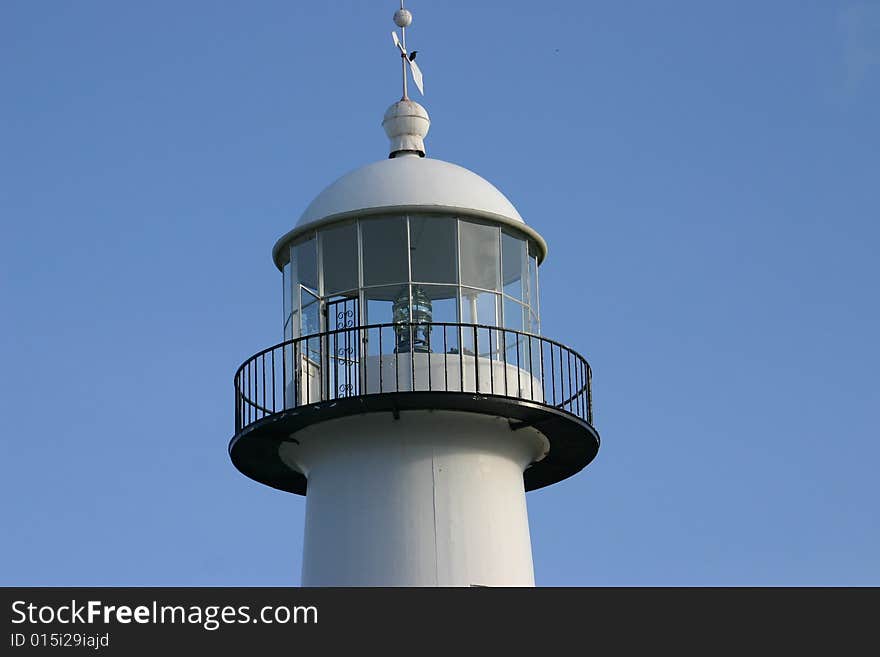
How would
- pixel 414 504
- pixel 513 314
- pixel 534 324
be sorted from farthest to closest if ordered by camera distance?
pixel 534 324 → pixel 513 314 → pixel 414 504

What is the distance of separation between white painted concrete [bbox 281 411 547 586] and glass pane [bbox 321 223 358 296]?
1728 millimetres

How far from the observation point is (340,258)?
28.0m

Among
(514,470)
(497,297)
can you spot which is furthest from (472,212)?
(514,470)

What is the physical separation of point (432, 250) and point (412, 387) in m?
1.92

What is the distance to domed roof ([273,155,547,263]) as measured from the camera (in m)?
27.6

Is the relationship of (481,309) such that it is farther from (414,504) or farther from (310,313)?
(414,504)

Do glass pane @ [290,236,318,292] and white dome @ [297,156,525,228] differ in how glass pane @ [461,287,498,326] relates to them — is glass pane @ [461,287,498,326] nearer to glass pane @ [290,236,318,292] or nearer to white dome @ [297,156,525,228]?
white dome @ [297,156,525,228]

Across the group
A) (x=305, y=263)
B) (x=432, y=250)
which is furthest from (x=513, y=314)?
(x=305, y=263)

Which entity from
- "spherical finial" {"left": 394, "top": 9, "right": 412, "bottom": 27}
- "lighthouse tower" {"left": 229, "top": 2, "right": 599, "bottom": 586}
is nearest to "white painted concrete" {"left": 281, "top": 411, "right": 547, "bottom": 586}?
"lighthouse tower" {"left": 229, "top": 2, "right": 599, "bottom": 586}

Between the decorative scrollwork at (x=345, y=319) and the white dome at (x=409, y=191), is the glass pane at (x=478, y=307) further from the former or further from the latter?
the decorative scrollwork at (x=345, y=319)

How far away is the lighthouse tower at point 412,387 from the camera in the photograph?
26844 mm

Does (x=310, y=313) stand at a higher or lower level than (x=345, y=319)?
higher
